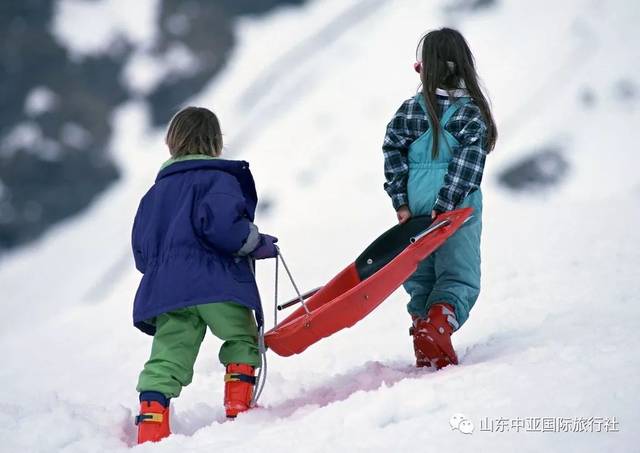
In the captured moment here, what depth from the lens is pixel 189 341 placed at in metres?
2.66

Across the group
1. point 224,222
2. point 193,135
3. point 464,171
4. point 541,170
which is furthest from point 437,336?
point 541,170

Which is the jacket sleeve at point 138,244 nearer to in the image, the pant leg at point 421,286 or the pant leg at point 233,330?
the pant leg at point 233,330

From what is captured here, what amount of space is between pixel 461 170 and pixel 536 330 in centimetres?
67

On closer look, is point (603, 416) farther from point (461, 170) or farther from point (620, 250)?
point (620, 250)

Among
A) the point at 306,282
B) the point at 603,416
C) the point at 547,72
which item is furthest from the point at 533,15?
the point at 603,416

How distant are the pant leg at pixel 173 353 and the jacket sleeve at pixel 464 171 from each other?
815 mm

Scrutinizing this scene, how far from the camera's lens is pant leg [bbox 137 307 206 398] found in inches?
101

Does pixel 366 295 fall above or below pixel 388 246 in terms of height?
below

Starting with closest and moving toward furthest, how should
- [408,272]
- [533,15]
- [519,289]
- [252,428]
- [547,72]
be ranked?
[252,428], [408,272], [519,289], [547,72], [533,15]

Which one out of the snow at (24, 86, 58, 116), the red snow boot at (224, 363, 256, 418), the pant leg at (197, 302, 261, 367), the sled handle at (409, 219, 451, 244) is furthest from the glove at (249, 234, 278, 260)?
the snow at (24, 86, 58, 116)

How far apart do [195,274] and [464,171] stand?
0.85 metres

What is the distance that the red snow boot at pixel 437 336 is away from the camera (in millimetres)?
2652

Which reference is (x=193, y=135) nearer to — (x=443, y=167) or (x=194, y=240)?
(x=194, y=240)

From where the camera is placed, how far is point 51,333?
544 cm
